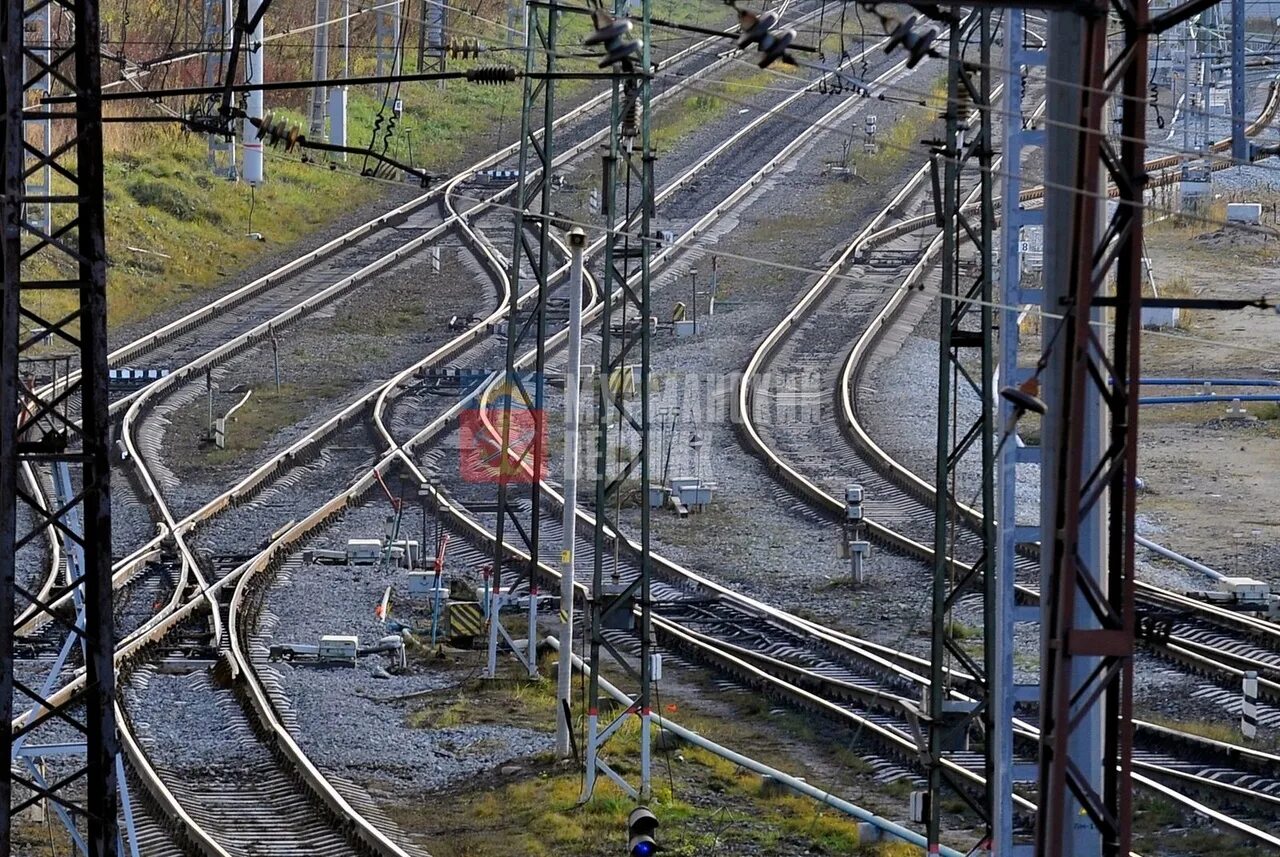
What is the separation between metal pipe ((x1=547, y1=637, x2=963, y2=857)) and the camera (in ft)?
47.9

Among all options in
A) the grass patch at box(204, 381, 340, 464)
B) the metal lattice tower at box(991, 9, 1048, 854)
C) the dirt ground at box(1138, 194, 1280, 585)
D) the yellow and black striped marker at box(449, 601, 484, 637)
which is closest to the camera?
the metal lattice tower at box(991, 9, 1048, 854)

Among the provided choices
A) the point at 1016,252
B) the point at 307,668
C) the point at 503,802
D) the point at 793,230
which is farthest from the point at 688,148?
the point at 1016,252

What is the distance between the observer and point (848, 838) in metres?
14.7

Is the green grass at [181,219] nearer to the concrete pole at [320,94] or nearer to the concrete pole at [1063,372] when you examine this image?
the concrete pole at [320,94]

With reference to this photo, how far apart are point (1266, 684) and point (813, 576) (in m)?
5.79

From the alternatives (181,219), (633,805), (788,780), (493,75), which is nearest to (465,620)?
(633,805)

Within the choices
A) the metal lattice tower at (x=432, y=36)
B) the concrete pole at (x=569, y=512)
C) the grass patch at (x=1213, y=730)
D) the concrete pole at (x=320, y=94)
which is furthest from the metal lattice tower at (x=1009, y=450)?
the metal lattice tower at (x=432, y=36)

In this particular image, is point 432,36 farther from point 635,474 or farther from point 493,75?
point 493,75

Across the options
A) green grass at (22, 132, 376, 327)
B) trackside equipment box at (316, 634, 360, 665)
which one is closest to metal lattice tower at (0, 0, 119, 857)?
trackside equipment box at (316, 634, 360, 665)

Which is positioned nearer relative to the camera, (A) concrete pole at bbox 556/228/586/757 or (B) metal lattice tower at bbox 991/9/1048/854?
(B) metal lattice tower at bbox 991/9/1048/854

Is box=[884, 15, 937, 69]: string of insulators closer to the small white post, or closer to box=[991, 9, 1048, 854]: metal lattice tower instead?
box=[991, 9, 1048, 854]: metal lattice tower

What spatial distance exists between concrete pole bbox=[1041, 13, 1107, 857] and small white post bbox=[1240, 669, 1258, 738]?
8016 millimetres

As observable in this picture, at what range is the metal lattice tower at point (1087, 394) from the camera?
27.1 feet

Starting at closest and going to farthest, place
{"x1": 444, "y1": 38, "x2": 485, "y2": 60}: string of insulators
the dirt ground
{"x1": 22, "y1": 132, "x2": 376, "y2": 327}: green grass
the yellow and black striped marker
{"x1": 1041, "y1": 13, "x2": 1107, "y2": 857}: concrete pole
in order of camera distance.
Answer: {"x1": 1041, "y1": 13, "x2": 1107, "y2": 857}: concrete pole → the yellow and black striped marker → {"x1": 444, "y1": 38, "x2": 485, "y2": 60}: string of insulators → the dirt ground → {"x1": 22, "y1": 132, "x2": 376, "y2": 327}: green grass
